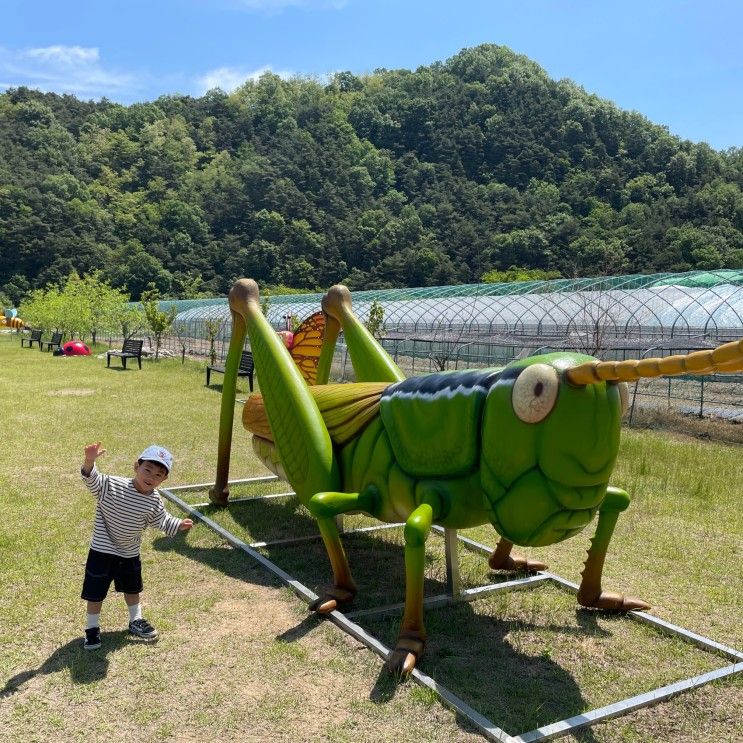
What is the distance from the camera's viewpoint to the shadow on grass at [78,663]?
3.43 m

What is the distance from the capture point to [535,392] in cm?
303

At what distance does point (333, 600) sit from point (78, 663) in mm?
1444

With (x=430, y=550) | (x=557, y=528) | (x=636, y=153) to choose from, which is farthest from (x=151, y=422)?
(x=636, y=153)

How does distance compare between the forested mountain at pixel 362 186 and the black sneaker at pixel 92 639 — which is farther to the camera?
the forested mountain at pixel 362 186

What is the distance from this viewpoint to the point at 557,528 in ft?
10.3

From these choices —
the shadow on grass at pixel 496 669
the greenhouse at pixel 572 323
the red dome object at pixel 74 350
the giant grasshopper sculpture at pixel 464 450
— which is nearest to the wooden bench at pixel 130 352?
the greenhouse at pixel 572 323

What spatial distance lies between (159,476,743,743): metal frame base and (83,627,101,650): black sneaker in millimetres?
1299

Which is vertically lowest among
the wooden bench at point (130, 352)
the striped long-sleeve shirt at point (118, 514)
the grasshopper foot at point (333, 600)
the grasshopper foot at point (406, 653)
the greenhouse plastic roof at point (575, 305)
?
the wooden bench at point (130, 352)

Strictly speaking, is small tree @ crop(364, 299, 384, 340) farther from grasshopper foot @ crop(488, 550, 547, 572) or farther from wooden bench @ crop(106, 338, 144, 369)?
grasshopper foot @ crop(488, 550, 547, 572)

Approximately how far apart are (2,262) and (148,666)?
6730cm

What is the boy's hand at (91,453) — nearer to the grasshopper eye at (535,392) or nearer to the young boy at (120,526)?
the young boy at (120,526)

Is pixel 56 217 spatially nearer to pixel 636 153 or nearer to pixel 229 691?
pixel 636 153

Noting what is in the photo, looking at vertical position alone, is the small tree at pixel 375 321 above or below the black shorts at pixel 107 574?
above

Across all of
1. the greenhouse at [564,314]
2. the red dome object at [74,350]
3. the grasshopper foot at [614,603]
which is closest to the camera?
the grasshopper foot at [614,603]
